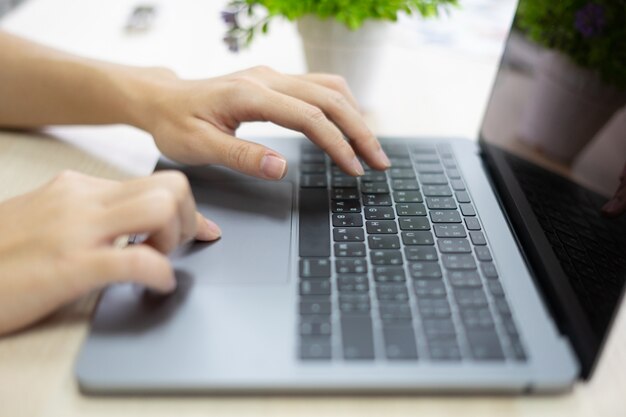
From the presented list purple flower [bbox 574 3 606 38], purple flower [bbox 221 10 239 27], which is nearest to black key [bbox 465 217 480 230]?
purple flower [bbox 574 3 606 38]

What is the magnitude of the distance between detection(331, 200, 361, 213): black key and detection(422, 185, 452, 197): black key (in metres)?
0.08

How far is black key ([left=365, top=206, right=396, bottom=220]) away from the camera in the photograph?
0.56 meters

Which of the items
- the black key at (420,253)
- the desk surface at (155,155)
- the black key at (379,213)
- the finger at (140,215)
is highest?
the finger at (140,215)

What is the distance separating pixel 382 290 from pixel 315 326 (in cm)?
7

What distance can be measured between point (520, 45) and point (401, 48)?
0.40 m

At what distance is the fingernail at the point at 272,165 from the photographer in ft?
1.87

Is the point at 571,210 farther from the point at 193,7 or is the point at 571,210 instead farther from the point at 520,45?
the point at 193,7

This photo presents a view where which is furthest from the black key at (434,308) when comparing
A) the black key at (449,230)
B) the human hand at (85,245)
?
the human hand at (85,245)

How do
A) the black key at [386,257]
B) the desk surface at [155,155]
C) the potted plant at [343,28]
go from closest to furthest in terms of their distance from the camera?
the desk surface at [155,155] < the black key at [386,257] < the potted plant at [343,28]

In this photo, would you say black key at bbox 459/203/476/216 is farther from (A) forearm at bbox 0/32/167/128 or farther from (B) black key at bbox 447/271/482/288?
(A) forearm at bbox 0/32/167/128

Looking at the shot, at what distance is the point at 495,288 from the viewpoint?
469 mm

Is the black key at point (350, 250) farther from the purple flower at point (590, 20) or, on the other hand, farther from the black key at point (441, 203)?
the purple flower at point (590, 20)

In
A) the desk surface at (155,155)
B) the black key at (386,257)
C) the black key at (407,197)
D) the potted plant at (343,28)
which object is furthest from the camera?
the potted plant at (343,28)

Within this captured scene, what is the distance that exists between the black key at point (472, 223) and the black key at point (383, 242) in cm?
8
